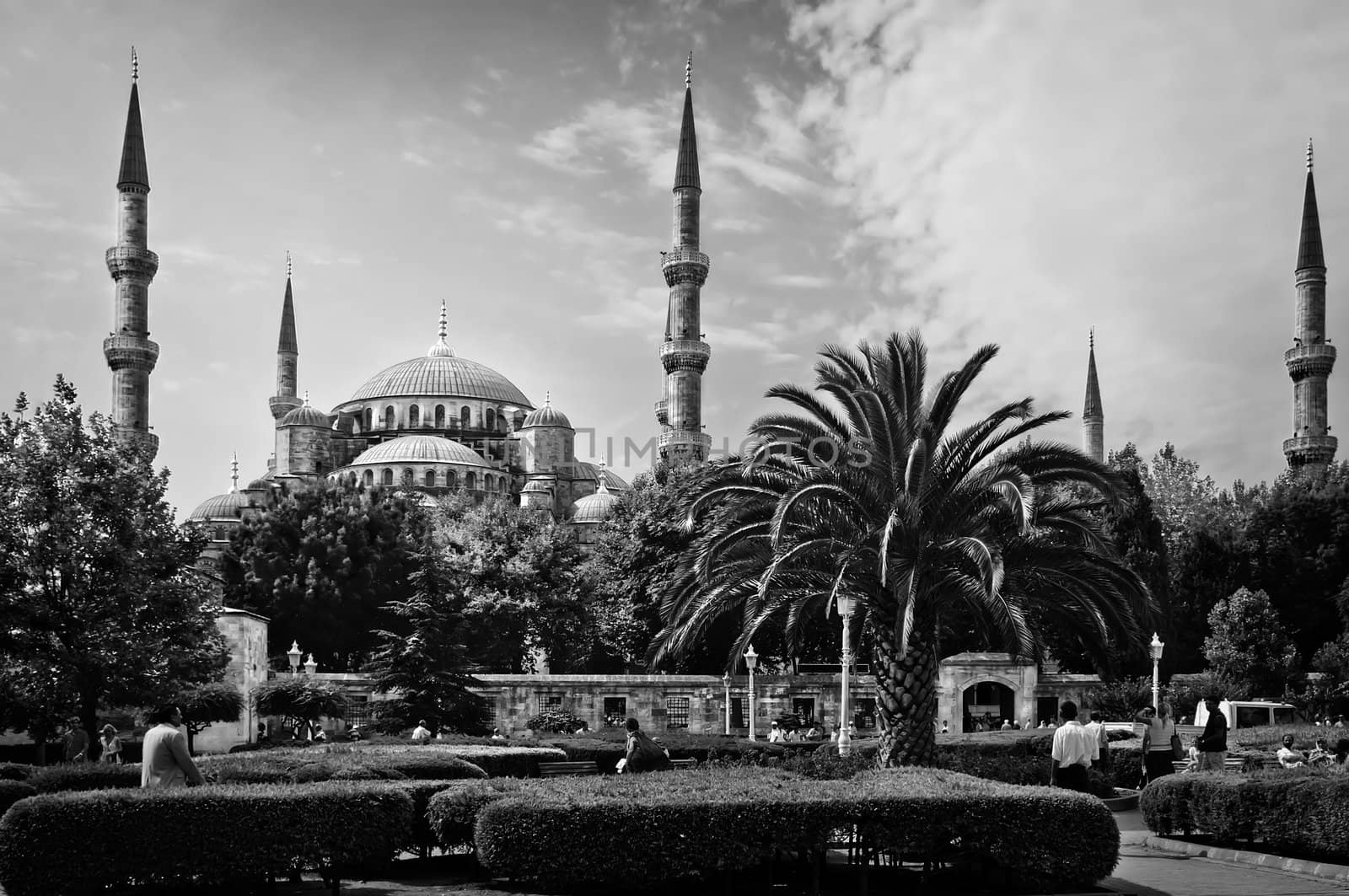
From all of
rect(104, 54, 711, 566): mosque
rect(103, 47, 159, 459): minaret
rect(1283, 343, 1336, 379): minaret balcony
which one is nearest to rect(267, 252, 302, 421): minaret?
rect(104, 54, 711, 566): mosque

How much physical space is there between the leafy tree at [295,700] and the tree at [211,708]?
140 cm

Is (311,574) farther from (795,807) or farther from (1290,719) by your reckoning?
(795,807)

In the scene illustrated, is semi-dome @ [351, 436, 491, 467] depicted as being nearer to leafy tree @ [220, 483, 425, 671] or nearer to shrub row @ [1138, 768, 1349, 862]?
leafy tree @ [220, 483, 425, 671]

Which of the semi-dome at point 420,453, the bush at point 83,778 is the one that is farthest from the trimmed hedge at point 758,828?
the semi-dome at point 420,453

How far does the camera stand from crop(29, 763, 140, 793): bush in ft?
42.7

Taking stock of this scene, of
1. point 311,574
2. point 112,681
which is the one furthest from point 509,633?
point 112,681

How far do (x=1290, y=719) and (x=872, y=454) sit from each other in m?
24.9

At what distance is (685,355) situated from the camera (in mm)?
54906

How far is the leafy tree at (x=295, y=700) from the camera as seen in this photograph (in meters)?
29.5

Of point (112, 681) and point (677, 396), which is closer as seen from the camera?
point (112, 681)

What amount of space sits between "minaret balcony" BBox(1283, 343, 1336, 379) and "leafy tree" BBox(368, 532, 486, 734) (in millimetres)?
40249

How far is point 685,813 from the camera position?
9594mm

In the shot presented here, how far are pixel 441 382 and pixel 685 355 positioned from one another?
39.5 meters

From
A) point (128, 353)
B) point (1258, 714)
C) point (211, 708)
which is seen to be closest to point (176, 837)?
point (211, 708)
